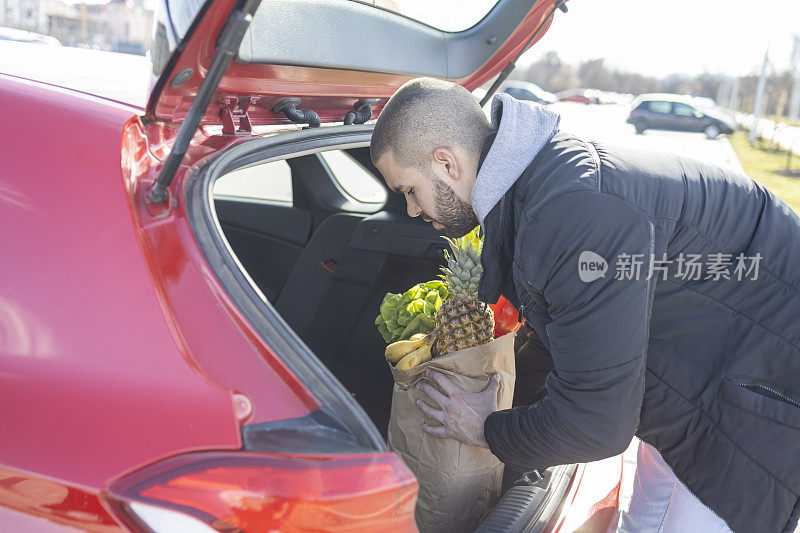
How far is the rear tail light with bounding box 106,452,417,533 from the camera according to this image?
3.31 ft

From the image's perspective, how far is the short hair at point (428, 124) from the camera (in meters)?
1.63

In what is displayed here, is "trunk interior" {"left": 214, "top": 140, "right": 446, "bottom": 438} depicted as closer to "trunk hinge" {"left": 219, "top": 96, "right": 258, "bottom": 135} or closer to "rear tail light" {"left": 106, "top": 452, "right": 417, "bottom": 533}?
"trunk hinge" {"left": 219, "top": 96, "right": 258, "bottom": 135}

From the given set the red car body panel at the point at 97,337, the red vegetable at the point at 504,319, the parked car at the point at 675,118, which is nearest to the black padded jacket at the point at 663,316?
the red vegetable at the point at 504,319

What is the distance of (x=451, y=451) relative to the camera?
6.06 ft

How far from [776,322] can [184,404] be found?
1354mm

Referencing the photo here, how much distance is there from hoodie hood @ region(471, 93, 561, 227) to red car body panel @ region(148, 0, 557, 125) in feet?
1.91

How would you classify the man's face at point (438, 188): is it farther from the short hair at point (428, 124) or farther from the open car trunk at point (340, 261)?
the open car trunk at point (340, 261)

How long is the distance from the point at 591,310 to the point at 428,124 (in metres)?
0.61

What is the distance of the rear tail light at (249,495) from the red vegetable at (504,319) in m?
1.20

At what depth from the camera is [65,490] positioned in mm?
1040

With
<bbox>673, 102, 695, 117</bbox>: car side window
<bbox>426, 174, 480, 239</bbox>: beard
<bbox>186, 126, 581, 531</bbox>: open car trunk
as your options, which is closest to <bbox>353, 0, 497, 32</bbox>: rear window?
<bbox>186, 126, 581, 531</bbox>: open car trunk

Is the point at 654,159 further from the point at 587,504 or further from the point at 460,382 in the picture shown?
the point at 587,504

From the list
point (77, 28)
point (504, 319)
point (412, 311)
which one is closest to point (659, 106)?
point (77, 28)

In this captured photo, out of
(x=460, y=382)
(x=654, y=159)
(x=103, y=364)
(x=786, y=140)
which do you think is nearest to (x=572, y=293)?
(x=654, y=159)
